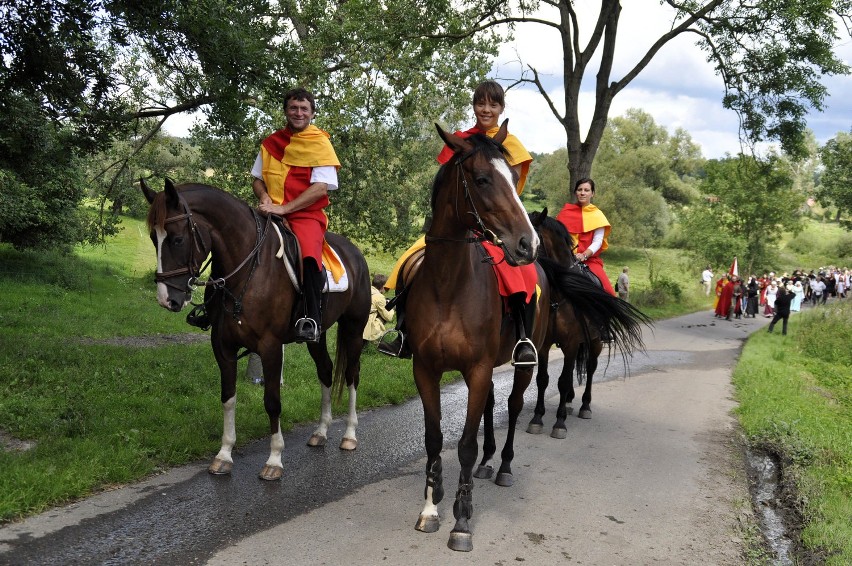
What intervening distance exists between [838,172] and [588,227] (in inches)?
1577

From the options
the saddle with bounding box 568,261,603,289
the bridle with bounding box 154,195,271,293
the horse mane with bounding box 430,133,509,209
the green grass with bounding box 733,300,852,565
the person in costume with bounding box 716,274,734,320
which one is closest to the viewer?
the horse mane with bounding box 430,133,509,209

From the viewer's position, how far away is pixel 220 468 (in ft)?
18.6

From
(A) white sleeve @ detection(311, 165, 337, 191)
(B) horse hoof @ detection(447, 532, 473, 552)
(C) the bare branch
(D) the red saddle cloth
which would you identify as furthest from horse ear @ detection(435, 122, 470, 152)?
(C) the bare branch

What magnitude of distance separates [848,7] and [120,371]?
17609 mm

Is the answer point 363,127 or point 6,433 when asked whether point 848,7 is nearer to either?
point 363,127

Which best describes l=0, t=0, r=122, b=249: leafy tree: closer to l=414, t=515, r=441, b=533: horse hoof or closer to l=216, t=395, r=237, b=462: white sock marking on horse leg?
l=216, t=395, r=237, b=462: white sock marking on horse leg

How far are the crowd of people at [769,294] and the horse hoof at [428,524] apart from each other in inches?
838

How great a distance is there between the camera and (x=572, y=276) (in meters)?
7.57

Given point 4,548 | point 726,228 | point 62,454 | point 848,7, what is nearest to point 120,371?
point 62,454

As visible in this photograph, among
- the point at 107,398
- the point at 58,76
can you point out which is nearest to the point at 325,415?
the point at 107,398

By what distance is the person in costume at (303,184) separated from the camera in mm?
6023

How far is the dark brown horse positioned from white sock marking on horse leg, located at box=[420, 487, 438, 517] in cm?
329

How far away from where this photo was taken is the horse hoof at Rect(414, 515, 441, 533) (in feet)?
15.7

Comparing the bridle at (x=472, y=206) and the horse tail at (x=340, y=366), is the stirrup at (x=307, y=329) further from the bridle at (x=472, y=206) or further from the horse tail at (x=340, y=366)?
the bridle at (x=472, y=206)
